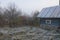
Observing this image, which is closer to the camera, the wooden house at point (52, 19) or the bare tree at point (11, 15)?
the wooden house at point (52, 19)

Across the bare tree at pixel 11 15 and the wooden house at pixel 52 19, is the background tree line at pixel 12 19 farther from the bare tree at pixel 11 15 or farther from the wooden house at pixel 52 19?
the wooden house at pixel 52 19

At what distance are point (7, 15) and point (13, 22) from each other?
4976mm

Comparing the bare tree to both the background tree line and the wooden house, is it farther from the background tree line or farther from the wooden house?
the wooden house

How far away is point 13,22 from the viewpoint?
29781mm

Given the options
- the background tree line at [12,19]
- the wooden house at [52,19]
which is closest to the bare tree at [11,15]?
the background tree line at [12,19]

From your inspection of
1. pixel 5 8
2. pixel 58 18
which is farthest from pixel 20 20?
pixel 58 18

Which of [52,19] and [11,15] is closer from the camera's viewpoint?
[52,19]

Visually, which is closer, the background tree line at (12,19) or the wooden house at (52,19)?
the wooden house at (52,19)

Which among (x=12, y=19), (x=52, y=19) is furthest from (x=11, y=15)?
(x=52, y=19)

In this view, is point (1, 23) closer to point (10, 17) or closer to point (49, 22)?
point (10, 17)

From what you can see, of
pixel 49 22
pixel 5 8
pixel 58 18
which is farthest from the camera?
pixel 5 8

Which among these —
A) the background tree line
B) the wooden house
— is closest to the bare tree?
the background tree line

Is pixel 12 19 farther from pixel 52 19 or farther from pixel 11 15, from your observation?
pixel 52 19

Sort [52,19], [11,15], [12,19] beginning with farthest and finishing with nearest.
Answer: [11,15] < [12,19] < [52,19]
